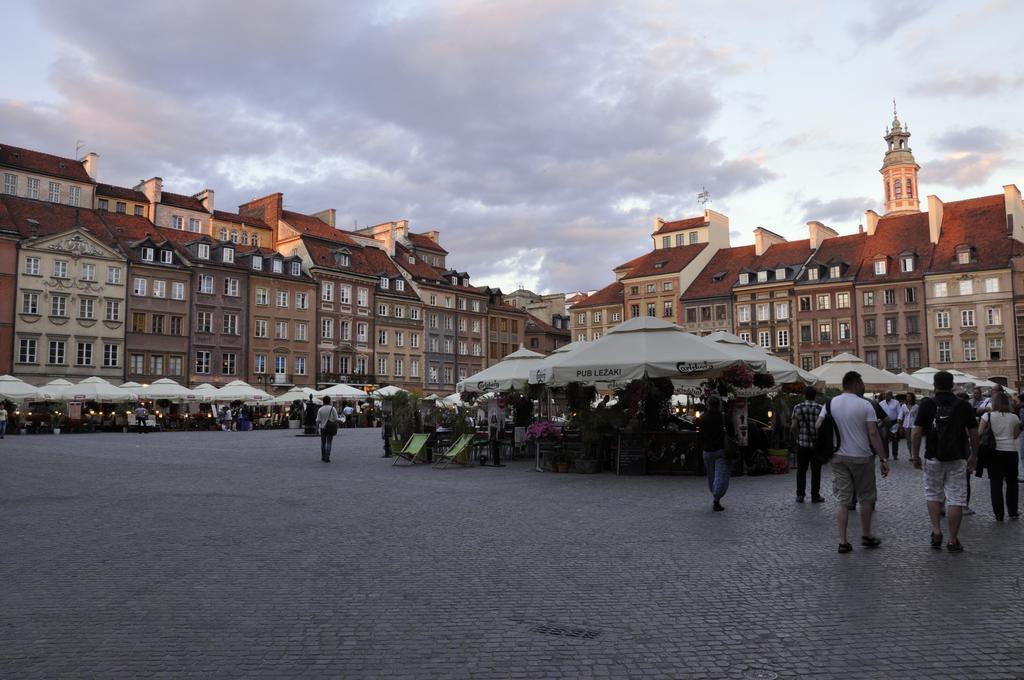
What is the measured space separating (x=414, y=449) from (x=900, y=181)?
96089 mm

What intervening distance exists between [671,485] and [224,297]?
172ft

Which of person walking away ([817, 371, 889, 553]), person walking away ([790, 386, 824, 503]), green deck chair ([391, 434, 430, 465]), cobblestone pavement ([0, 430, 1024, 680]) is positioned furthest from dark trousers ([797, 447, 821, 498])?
green deck chair ([391, 434, 430, 465])

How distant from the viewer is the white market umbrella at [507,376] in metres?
23.4

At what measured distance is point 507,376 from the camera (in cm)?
2380

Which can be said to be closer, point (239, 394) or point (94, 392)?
point (94, 392)

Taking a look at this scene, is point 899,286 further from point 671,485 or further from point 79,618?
point 79,618

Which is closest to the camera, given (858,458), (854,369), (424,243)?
(858,458)

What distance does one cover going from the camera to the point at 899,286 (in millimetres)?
68562

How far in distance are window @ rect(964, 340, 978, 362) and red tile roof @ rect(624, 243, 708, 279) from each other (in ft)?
82.4

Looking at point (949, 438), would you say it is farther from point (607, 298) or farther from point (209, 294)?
point (607, 298)

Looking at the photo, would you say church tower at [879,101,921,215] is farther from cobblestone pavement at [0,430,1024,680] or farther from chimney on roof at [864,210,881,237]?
cobblestone pavement at [0,430,1024,680]

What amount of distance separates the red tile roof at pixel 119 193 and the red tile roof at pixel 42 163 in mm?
1229

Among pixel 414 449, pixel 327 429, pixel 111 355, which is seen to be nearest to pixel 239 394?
pixel 111 355

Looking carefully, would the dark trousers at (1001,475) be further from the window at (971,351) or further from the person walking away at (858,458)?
the window at (971,351)
